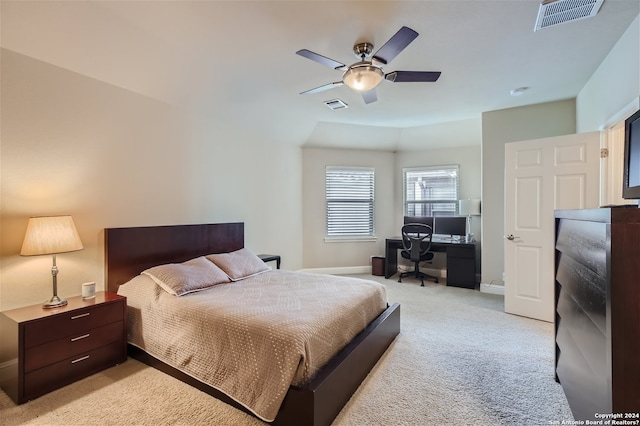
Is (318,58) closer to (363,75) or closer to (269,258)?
(363,75)

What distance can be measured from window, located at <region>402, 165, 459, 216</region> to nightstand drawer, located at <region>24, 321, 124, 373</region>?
5.00m

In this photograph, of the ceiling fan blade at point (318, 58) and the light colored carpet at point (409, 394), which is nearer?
the light colored carpet at point (409, 394)

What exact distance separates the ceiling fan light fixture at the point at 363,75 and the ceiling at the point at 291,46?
0.33m

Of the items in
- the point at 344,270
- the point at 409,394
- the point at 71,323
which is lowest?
the point at 409,394

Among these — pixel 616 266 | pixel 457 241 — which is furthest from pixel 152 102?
pixel 457 241

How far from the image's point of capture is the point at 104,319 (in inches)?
91.1

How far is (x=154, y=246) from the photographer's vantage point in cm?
303

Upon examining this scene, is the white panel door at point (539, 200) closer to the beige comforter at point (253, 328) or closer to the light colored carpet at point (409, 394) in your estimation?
the light colored carpet at point (409, 394)

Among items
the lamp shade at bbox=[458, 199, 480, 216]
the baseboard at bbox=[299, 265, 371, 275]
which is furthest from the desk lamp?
the baseboard at bbox=[299, 265, 371, 275]

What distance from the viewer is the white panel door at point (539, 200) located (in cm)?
303

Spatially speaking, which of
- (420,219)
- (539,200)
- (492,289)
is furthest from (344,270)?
(539,200)

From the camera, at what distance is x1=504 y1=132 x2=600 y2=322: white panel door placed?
303cm

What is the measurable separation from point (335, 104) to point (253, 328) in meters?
3.17

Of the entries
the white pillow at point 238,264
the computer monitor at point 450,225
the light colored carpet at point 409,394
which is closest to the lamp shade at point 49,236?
the light colored carpet at point 409,394
